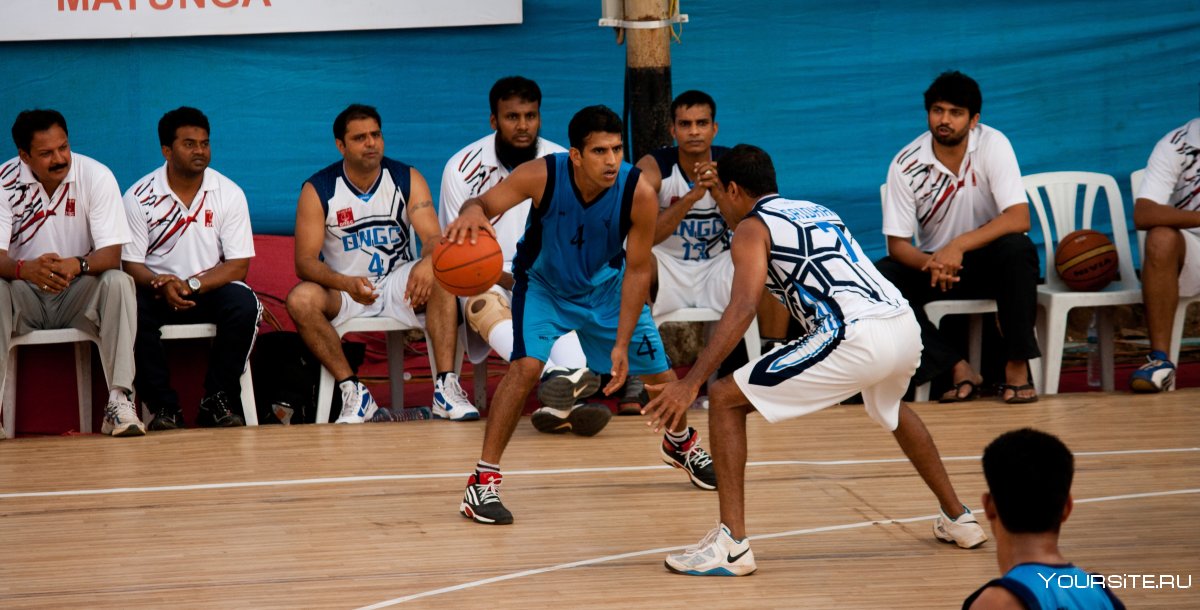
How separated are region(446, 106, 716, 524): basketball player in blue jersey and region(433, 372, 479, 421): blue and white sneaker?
4.26 feet

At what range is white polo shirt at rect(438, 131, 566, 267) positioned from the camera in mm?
7738

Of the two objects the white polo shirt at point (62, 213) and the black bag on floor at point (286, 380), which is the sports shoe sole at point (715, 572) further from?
the white polo shirt at point (62, 213)

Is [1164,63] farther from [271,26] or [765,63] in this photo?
[271,26]

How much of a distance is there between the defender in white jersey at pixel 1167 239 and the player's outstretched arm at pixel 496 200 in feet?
12.1

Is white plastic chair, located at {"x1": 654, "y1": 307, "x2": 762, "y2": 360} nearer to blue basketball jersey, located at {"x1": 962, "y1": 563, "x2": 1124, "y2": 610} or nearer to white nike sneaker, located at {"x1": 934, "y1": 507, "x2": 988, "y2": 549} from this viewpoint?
white nike sneaker, located at {"x1": 934, "y1": 507, "x2": 988, "y2": 549}

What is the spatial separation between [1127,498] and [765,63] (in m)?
3.99

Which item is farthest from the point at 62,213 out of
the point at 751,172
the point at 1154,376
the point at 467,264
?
the point at 1154,376

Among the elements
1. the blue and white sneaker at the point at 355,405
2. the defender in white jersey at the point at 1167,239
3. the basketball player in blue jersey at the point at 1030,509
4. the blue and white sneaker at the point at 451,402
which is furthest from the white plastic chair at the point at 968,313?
the basketball player in blue jersey at the point at 1030,509

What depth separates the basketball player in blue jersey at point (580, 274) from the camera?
5.42 m

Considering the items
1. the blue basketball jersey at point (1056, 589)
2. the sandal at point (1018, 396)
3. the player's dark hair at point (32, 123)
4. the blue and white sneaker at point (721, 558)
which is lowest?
the blue and white sneaker at point (721, 558)

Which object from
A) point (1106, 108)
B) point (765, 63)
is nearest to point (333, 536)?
point (765, 63)

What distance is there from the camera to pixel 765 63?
864 cm

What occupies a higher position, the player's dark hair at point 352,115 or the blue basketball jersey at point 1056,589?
the player's dark hair at point 352,115

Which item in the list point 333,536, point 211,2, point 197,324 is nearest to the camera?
point 333,536
